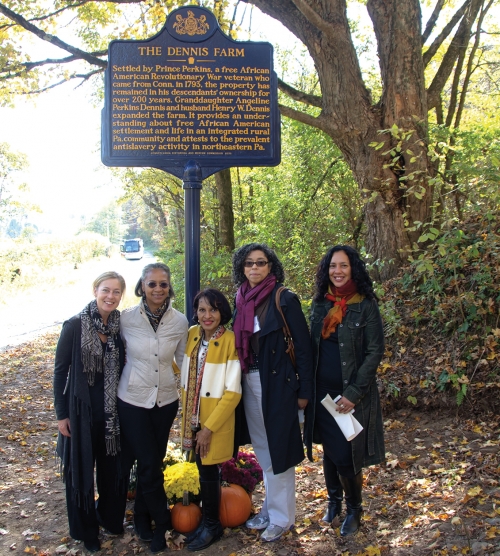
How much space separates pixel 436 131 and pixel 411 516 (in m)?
4.90

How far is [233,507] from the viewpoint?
382cm

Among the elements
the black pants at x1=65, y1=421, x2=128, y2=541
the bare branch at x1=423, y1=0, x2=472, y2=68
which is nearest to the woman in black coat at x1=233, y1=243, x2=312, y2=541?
the black pants at x1=65, y1=421, x2=128, y2=541

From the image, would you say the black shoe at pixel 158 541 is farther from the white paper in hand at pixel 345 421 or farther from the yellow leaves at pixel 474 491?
the yellow leaves at pixel 474 491

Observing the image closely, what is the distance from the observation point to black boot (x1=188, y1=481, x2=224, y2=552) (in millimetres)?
3568

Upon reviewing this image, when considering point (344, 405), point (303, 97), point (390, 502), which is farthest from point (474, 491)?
point (303, 97)

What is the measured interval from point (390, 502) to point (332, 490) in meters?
0.62

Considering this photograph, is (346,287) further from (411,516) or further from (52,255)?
(52,255)

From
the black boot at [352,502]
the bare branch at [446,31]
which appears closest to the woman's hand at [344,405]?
the black boot at [352,502]

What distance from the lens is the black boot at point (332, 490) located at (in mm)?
3770

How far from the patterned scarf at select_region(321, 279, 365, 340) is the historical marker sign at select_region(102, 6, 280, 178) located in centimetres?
166

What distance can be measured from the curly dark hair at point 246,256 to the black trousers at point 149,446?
99 cm

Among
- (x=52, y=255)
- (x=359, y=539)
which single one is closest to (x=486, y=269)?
(x=359, y=539)

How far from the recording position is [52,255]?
110 feet

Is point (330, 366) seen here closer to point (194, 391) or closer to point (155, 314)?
point (194, 391)
